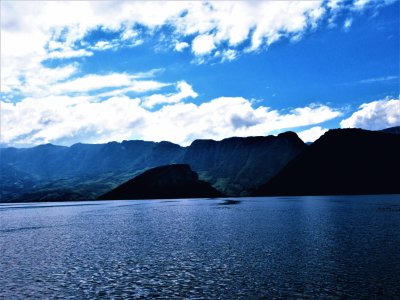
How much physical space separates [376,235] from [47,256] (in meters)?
65.6

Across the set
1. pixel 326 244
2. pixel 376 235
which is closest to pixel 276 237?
pixel 326 244

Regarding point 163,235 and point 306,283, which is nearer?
point 306,283

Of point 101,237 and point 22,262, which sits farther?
point 101,237

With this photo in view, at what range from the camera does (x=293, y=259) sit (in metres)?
56.3

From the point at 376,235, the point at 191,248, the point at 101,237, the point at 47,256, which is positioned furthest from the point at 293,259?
the point at 101,237

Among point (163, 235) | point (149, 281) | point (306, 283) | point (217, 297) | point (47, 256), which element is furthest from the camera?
point (163, 235)

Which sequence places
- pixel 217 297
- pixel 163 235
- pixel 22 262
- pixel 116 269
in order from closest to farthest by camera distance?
pixel 217 297, pixel 116 269, pixel 22 262, pixel 163 235

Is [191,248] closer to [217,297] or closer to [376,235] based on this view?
[217,297]

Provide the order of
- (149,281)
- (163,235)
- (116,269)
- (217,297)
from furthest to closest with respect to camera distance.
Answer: (163,235), (116,269), (149,281), (217,297)

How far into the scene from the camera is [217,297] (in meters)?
37.3

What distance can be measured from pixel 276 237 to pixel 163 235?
28044mm

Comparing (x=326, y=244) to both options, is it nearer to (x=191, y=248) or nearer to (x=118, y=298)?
(x=191, y=248)

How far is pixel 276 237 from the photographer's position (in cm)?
8162

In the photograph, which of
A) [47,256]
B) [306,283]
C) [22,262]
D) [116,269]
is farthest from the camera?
[47,256]
